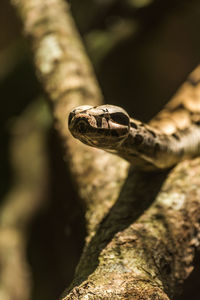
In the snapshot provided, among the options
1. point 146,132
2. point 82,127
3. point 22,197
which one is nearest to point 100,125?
point 82,127

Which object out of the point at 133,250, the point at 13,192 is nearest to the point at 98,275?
the point at 133,250

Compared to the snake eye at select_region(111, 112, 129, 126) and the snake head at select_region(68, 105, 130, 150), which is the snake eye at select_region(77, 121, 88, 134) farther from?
the snake eye at select_region(111, 112, 129, 126)

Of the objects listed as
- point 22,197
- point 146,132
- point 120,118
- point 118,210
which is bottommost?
point 22,197

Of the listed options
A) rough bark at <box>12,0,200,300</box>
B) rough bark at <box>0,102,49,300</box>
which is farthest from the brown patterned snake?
rough bark at <box>0,102,49,300</box>

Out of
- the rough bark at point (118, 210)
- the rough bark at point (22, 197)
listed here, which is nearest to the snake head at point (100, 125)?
the rough bark at point (118, 210)

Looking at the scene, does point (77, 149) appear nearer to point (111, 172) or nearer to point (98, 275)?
point (111, 172)

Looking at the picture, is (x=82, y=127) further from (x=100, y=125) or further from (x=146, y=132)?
(x=146, y=132)

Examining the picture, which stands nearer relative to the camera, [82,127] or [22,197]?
[82,127]
